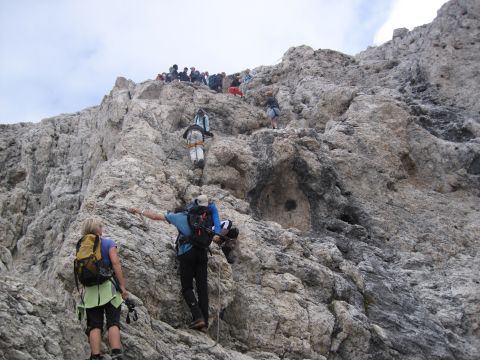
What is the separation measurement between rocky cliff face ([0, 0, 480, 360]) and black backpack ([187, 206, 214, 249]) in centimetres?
135

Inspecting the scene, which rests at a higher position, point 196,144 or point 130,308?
point 196,144

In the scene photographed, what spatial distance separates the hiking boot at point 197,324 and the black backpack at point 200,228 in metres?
1.68

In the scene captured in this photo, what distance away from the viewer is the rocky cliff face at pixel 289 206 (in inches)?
497

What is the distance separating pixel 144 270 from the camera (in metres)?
12.5

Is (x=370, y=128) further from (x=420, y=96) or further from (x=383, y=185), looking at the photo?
(x=420, y=96)

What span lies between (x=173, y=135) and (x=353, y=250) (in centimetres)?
961

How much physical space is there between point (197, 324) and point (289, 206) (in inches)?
412

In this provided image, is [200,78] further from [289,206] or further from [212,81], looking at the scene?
[289,206]

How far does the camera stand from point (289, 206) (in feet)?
71.7

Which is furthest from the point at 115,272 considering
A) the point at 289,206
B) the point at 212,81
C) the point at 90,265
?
the point at 212,81

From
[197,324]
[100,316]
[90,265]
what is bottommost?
[197,324]

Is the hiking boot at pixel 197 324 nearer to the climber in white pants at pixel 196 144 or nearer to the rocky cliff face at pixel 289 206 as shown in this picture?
the rocky cliff face at pixel 289 206

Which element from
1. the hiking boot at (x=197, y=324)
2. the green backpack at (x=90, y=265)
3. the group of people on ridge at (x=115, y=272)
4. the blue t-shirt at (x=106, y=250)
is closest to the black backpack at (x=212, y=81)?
the group of people on ridge at (x=115, y=272)

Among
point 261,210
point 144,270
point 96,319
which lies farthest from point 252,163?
point 96,319
